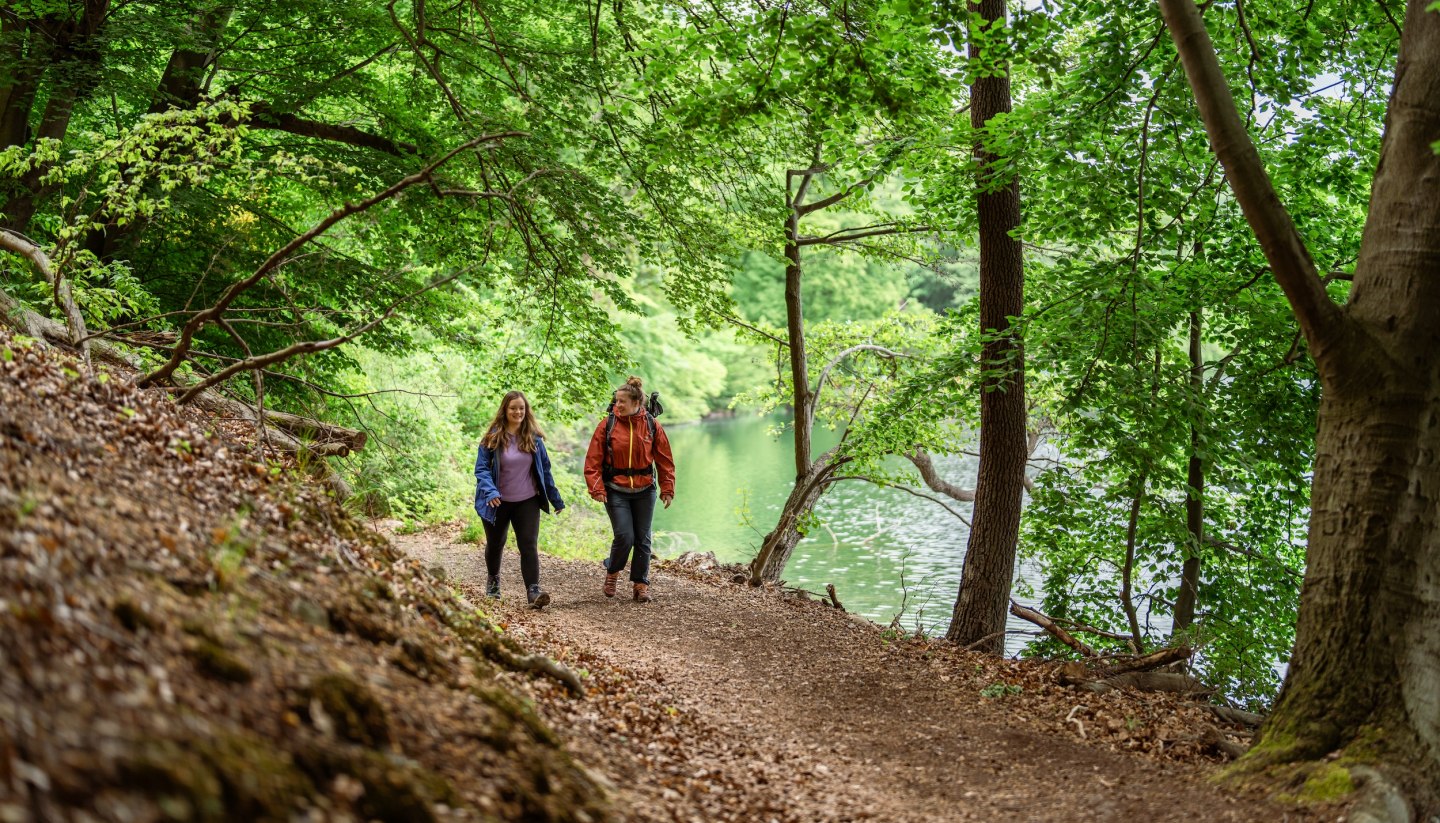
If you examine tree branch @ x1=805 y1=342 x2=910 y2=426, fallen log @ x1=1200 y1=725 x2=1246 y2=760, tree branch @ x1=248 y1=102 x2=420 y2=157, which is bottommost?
fallen log @ x1=1200 y1=725 x2=1246 y2=760

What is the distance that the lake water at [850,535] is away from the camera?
1453 cm

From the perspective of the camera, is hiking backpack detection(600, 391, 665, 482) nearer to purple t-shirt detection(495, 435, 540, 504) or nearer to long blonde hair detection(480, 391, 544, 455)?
long blonde hair detection(480, 391, 544, 455)

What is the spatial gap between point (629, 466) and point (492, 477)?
113 cm

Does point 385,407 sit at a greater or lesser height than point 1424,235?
lesser

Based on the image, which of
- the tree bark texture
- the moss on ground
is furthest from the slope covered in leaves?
the tree bark texture

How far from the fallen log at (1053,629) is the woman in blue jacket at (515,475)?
3.97 meters

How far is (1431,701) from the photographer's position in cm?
427

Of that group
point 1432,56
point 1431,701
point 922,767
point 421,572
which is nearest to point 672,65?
point 421,572

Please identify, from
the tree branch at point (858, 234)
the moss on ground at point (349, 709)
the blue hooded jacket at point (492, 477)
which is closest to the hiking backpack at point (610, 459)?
the blue hooded jacket at point (492, 477)

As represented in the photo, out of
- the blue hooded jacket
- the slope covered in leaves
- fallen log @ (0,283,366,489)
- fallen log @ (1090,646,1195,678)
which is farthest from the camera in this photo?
the blue hooded jacket

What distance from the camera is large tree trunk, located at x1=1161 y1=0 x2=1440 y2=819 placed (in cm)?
431

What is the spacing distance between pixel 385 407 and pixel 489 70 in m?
7.36

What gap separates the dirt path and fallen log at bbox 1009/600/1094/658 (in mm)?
1238

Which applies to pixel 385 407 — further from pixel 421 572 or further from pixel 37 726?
pixel 37 726
